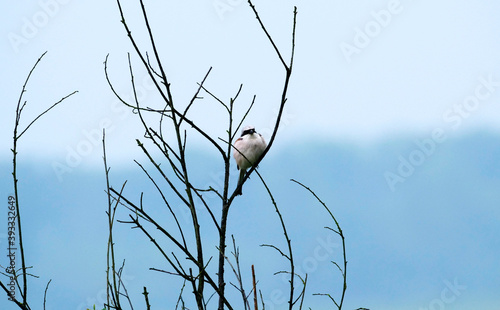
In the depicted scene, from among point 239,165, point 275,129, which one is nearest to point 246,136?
point 239,165

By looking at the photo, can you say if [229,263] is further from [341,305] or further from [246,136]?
[246,136]

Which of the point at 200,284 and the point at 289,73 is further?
the point at 289,73

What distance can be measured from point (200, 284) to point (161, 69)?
522 mm

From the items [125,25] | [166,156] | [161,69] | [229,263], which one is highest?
[125,25]

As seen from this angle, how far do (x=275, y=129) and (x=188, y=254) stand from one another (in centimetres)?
53

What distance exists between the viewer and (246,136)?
409cm

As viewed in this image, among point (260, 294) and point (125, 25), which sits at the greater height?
point (125, 25)

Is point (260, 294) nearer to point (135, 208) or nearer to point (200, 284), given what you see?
point (200, 284)

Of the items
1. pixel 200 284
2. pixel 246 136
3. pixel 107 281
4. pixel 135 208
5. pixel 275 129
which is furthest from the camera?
pixel 246 136

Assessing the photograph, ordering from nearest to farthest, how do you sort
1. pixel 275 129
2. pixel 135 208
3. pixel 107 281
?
1. pixel 135 208
2. pixel 107 281
3. pixel 275 129

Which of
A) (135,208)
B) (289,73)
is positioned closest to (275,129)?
(289,73)

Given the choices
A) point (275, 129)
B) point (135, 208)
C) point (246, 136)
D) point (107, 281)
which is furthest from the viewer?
point (246, 136)

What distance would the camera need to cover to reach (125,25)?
142 centimetres

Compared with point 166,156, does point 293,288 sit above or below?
below
